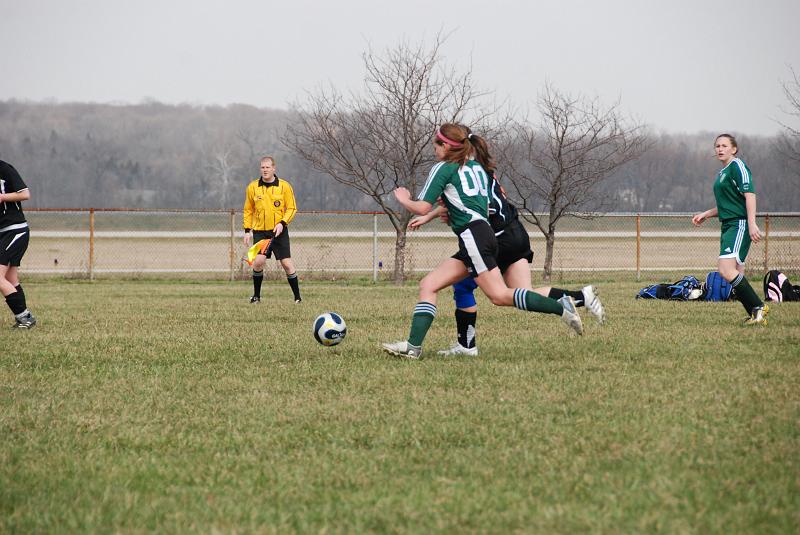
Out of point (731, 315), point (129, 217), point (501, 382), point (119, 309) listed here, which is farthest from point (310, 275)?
point (129, 217)

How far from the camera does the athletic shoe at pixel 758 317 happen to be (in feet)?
32.5

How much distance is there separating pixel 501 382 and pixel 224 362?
241 centimetres

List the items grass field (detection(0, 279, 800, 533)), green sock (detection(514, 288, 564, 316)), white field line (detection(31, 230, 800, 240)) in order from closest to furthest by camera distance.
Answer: grass field (detection(0, 279, 800, 533)) < green sock (detection(514, 288, 564, 316)) < white field line (detection(31, 230, 800, 240))

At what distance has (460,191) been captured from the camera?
23.5 ft

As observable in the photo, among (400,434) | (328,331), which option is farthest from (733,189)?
(400,434)

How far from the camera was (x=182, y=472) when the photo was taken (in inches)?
165

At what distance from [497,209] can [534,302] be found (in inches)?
32.8

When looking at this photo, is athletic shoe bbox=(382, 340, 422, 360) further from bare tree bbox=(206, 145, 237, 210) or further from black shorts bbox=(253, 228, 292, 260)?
bare tree bbox=(206, 145, 237, 210)

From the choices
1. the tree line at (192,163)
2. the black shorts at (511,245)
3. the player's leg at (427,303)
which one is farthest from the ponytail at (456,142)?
the tree line at (192,163)

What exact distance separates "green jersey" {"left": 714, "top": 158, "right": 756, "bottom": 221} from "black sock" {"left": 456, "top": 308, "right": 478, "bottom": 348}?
11.6 feet

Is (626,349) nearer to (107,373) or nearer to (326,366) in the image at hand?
(326,366)

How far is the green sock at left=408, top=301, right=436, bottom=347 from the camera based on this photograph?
7.50 metres

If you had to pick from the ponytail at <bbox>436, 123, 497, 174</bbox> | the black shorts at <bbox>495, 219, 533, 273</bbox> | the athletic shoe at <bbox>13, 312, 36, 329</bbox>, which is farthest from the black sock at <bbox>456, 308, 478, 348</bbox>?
the athletic shoe at <bbox>13, 312, 36, 329</bbox>

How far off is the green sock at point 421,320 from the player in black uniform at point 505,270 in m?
0.38
